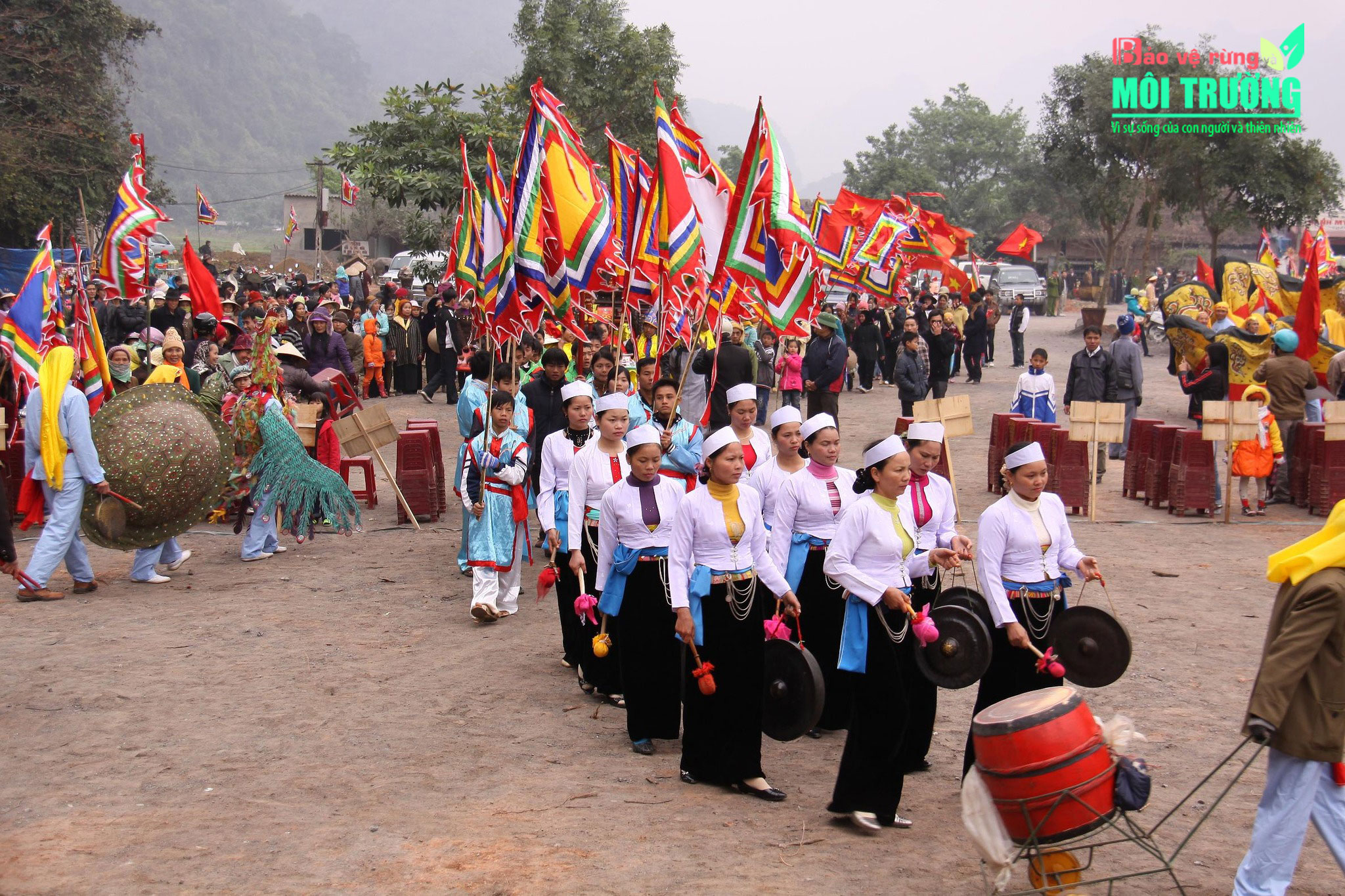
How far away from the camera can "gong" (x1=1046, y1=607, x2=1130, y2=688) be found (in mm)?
5293

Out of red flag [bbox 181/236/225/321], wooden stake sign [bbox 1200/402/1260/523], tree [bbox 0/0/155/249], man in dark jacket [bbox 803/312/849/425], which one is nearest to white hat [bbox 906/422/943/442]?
wooden stake sign [bbox 1200/402/1260/523]

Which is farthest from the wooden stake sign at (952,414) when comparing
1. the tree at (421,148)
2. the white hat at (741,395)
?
the tree at (421,148)

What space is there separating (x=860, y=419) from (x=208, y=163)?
445 ft

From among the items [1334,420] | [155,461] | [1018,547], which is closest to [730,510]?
[1018,547]

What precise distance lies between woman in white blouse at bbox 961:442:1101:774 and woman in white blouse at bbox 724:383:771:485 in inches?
80.9

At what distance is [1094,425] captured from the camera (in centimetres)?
1220

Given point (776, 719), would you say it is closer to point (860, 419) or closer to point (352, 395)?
point (352, 395)

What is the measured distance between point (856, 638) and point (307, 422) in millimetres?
7954

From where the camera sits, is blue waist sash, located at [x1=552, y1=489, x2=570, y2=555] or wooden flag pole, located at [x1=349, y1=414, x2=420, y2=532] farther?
wooden flag pole, located at [x1=349, y1=414, x2=420, y2=532]

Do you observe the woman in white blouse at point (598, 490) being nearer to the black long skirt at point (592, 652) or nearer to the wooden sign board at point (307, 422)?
the black long skirt at point (592, 652)

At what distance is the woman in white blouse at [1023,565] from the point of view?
5387 millimetres

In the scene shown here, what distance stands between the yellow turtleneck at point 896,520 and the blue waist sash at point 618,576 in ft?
4.13

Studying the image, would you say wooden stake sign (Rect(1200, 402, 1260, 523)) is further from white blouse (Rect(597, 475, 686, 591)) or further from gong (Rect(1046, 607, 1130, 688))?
white blouse (Rect(597, 475, 686, 591))

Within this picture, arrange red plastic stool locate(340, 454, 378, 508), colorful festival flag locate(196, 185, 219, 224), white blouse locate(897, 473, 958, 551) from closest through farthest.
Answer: white blouse locate(897, 473, 958, 551) → red plastic stool locate(340, 454, 378, 508) → colorful festival flag locate(196, 185, 219, 224)
